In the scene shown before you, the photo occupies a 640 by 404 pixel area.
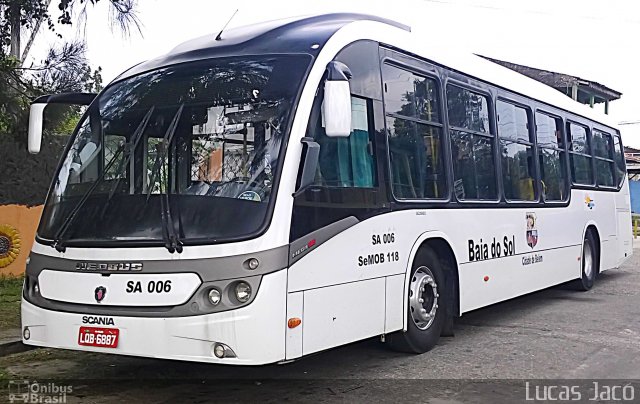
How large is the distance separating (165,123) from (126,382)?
2.26 metres

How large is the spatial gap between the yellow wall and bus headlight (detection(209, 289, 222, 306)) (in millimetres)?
7928

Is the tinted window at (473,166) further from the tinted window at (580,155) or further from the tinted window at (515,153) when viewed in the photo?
the tinted window at (580,155)

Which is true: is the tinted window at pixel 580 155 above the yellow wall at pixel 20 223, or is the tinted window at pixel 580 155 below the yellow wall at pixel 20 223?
above

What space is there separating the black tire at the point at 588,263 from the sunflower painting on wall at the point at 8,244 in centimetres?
906

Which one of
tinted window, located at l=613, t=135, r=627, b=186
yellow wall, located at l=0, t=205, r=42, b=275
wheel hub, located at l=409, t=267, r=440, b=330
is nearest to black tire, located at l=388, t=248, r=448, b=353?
wheel hub, located at l=409, t=267, r=440, b=330

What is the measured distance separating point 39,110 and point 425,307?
4.03m

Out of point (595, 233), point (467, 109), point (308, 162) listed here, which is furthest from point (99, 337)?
point (595, 233)

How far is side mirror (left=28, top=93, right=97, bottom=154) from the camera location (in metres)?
6.57

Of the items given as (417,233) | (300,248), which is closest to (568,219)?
(417,233)

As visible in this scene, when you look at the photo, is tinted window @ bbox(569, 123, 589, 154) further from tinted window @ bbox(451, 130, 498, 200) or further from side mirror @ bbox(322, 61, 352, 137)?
side mirror @ bbox(322, 61, 352, 137)

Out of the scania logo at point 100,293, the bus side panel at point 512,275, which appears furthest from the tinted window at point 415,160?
the scania logo at point 100,293

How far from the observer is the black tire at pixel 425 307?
6961mm

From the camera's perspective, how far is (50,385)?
6270 millimetres

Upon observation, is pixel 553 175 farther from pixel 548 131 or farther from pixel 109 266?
pixel 109 266
